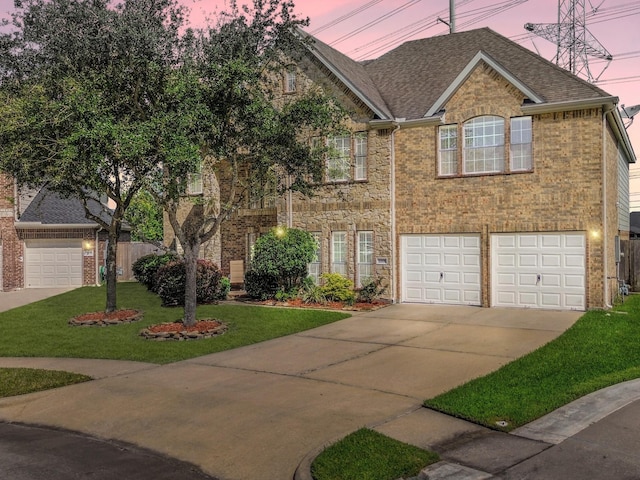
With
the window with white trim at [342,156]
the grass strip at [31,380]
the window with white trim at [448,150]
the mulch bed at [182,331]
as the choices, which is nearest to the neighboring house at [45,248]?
the window with white trim at [342,156]

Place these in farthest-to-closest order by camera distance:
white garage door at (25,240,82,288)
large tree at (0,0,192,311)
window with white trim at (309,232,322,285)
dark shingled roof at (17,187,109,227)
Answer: white garage door at (25,240,82,288) < dark shingled roof at (17,187,109,227) < window with white trim at (309,232,322,285) < large tree at (0,0,192,311)

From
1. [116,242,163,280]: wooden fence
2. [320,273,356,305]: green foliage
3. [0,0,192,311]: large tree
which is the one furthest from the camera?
[116,242,163,280]: wooden fence

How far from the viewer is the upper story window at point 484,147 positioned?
57.4 feet

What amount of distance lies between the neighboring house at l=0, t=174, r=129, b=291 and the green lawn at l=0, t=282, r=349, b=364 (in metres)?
5.68

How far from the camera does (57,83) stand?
14.1 m

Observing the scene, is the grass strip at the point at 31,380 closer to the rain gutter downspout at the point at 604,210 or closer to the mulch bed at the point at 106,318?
the mulch bed at the point at 106,318

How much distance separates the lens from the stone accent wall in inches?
648

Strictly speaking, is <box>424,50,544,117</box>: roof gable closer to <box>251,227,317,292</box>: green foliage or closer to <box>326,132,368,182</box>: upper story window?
<box>326,132,368,182</box>: upper story window

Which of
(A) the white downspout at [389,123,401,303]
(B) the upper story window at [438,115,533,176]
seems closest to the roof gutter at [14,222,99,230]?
(A) the white downspout at [389,123,401,303]

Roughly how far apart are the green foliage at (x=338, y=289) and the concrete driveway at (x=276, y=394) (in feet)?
14.4

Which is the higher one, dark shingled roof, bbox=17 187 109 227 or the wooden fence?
dark shingled roof, bbox=17 187 109 227

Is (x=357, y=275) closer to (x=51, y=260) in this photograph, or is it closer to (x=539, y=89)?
(x=539, y=89)

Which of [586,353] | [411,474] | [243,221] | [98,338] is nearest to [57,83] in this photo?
[98,338]

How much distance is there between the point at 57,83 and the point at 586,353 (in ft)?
45.3
